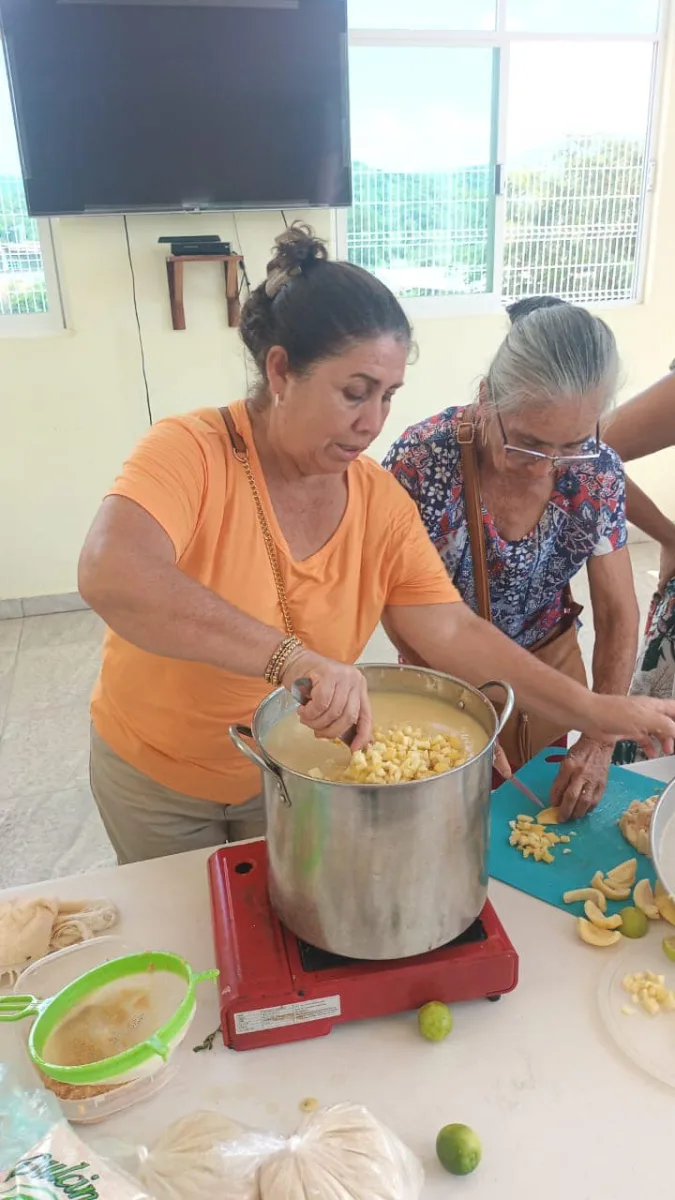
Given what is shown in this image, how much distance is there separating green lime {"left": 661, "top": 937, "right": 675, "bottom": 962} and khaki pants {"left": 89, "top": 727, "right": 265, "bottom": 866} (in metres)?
0.65

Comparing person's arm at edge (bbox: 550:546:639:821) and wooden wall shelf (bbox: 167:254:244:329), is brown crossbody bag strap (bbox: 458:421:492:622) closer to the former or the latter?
person's arm at edge (bbox: 550:546:639:821)

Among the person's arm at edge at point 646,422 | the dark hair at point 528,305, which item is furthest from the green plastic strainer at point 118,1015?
the person's arm at edge at point 646,422

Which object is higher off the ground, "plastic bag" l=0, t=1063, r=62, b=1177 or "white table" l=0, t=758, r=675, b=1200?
"plastic bag" l=0, t=1063, r=62, b=1177

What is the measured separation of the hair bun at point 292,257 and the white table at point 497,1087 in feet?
2.98

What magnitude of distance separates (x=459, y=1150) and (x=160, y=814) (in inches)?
31.0

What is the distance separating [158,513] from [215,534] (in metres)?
0.13

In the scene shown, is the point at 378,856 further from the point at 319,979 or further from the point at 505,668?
the point at 505,668

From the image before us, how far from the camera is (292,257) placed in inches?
48.9

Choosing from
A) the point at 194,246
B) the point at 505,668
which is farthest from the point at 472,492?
the point at 194,246

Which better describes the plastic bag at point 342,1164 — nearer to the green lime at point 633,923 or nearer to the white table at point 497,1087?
the white table at point 497,1087

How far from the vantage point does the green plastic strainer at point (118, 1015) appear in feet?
2.57

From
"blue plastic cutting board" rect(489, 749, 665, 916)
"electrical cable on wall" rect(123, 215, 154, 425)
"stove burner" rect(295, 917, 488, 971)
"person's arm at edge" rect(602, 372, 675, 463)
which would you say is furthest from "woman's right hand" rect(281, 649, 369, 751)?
"electrical cable on wall" rect(123, 215, 154, 425)

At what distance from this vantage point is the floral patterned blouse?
5.42ft

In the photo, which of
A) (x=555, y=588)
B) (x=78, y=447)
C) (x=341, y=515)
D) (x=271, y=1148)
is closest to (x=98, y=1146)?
(x=271, y=1148)
